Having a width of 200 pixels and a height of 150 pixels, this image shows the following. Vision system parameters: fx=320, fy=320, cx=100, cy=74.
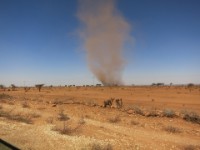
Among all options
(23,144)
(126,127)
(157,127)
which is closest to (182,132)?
(157,127)

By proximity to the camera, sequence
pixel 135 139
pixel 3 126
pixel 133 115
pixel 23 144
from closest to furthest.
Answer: pixel 23 144
pixel 135 139
pixel 3 126
pixel 133 115

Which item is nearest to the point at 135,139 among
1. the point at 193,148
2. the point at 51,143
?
the point at 193,148

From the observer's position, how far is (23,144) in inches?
443

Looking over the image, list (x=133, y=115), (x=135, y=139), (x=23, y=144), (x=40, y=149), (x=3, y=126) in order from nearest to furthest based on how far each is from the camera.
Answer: (x=40, y=149), (x=23, y=144), (x=135, y=139), (x=3, y=126), (x=133, y=115)

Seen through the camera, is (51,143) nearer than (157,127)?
Yes

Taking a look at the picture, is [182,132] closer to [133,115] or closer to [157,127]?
[157,127]

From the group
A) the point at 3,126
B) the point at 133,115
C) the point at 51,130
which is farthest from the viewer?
the point at 133,115

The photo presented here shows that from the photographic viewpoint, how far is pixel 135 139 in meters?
12.4

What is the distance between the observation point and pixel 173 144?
11781 millimetres

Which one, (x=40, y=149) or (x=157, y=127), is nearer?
(x=40, y=149)

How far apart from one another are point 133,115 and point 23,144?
9.91 m

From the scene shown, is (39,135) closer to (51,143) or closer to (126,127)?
(51,143)

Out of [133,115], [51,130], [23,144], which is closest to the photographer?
[23,144]

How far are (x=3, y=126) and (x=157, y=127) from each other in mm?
7459
